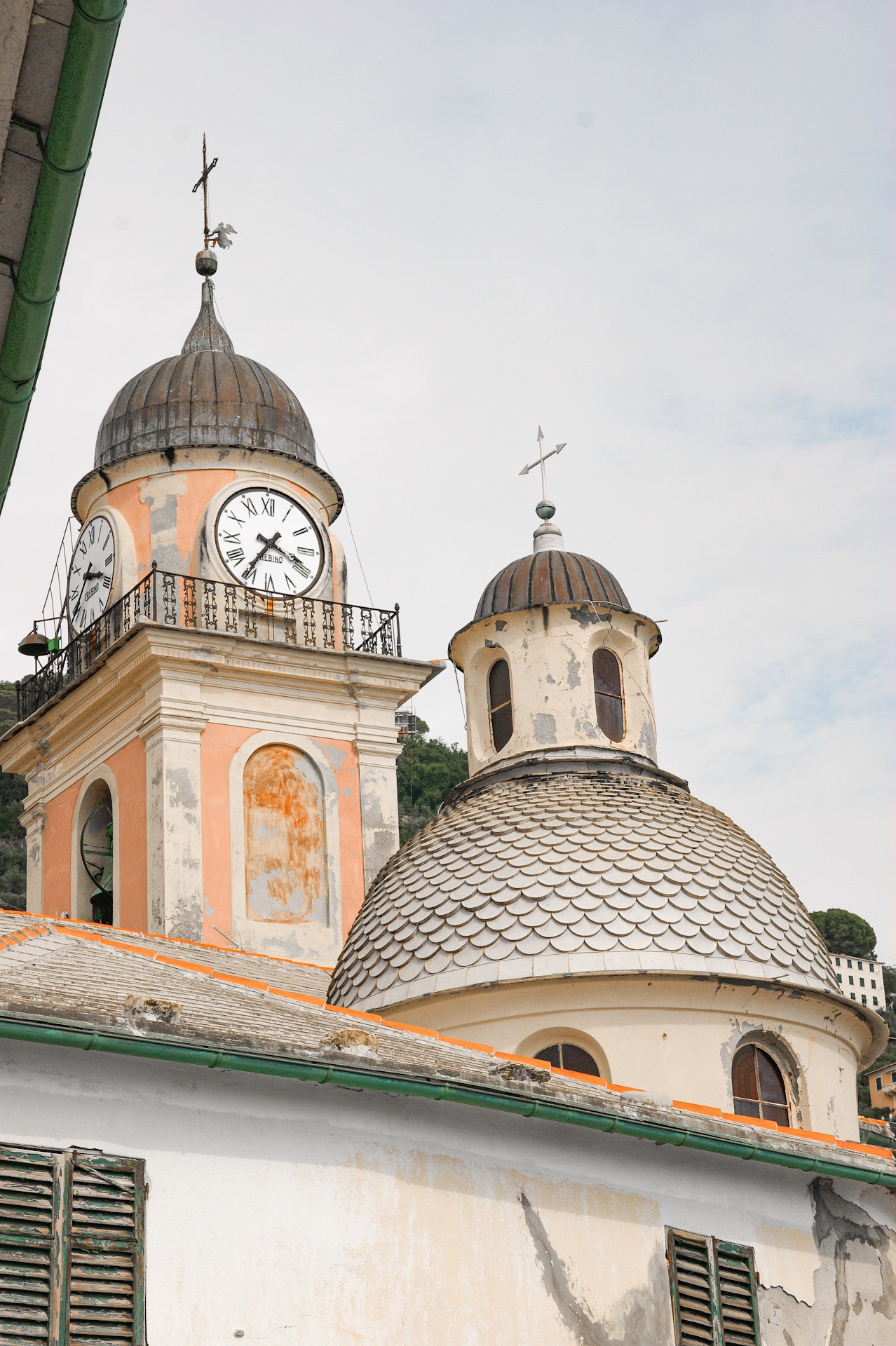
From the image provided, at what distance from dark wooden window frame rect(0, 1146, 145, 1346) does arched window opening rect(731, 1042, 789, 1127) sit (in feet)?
23.3

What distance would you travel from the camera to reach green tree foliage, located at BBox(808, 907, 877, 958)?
82.3 metres

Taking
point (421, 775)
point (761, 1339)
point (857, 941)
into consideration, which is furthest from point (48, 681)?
point (857, 941)

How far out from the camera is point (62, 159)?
20.7 ft

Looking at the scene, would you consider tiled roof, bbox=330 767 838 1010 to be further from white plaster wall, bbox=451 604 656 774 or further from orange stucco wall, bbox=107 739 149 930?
orange stucco wall, bbox=107 739 149 930

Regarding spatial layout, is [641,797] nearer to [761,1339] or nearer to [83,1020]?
[761,1339]

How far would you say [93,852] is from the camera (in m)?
30.3

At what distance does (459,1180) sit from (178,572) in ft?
57.5

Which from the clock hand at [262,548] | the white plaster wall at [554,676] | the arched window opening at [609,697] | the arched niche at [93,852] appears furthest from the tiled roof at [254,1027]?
the clock hand at [262,548]

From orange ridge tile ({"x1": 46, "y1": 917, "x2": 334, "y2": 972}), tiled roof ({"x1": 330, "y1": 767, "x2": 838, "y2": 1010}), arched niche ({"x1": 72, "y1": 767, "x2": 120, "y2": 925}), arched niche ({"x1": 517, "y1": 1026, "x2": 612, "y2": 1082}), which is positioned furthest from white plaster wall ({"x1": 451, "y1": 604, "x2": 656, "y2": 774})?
arched niche ({"x1": 72, "y1": 767, "x2": 120, "y2": 925})

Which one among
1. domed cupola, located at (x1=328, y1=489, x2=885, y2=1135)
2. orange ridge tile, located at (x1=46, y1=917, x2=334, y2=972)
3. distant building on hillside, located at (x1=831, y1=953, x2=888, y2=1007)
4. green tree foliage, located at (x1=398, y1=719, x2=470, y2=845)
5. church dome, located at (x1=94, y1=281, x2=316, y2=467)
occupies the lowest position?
domed cupola, located at (x1=328, y1=489, x2=885, y2=1135)

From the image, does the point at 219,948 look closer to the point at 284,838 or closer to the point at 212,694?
the point at 284,838

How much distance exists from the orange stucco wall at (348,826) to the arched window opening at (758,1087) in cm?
1091

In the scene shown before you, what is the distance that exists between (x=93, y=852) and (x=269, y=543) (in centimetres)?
495

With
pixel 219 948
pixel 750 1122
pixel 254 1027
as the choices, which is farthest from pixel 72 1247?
pixel 219 948
